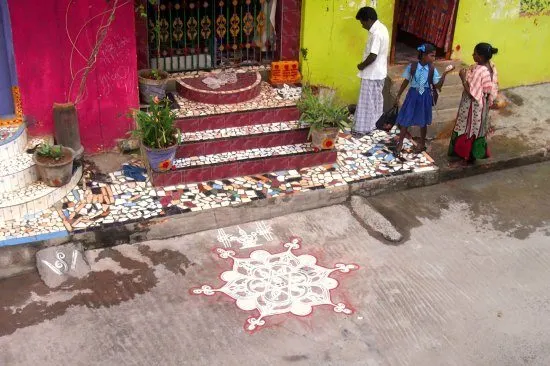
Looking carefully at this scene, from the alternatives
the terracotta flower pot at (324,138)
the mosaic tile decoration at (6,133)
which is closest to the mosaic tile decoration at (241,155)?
the terracotta flower pot at (324,138)

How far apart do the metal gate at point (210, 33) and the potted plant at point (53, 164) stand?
2011mm

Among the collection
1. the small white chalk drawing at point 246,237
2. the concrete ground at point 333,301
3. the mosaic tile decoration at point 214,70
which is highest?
the mosaic tile decoration at point 214,70

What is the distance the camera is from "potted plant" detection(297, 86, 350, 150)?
791 cm

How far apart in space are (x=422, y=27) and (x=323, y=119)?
3240 mm

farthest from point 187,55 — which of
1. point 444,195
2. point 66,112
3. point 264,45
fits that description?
point 444,195

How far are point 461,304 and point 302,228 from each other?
186cm

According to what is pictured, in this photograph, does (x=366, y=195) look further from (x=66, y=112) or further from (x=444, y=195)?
(x=66, y=112)

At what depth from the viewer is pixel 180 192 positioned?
24.4ft

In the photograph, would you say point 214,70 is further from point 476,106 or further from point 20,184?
point 476,106

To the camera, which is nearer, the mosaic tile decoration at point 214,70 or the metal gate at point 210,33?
the metal gate at point 210,33

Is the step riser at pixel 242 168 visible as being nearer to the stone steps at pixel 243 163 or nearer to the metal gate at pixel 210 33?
the stone steps at pixel 243 163

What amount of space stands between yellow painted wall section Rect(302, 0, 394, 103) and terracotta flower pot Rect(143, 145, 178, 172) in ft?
8.10

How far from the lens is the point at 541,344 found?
5.88m

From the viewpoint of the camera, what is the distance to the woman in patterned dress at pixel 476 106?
25.5 feet
